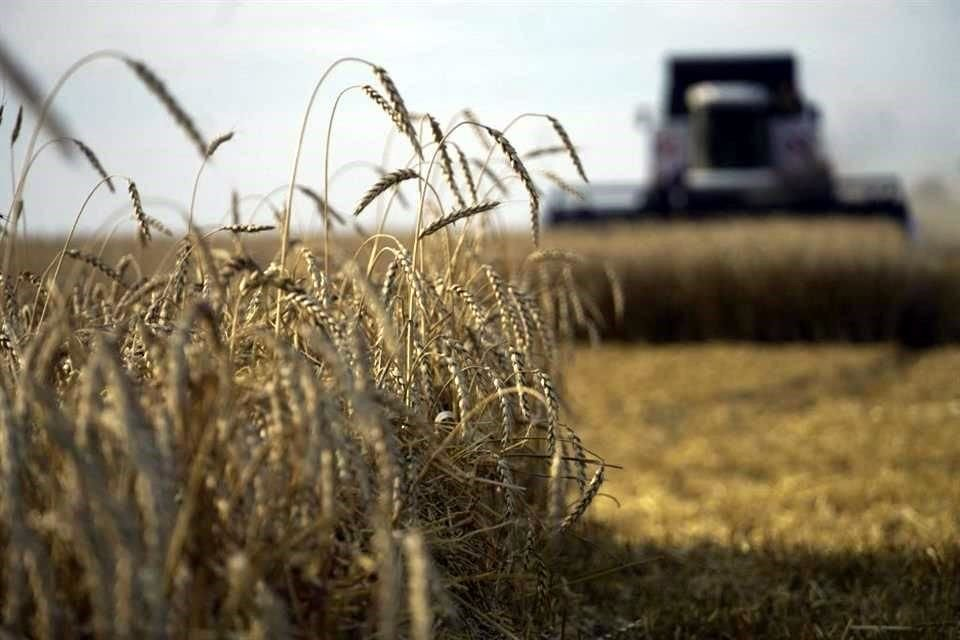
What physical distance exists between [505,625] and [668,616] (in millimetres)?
650

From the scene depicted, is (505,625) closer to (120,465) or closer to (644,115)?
(120,465)

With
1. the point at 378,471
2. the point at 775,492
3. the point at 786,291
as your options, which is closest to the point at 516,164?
the point at 378,471

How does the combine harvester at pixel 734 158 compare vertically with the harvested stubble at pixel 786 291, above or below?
above

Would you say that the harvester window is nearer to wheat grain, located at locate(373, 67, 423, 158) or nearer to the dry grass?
the dry grass

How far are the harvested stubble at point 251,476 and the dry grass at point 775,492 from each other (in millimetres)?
419

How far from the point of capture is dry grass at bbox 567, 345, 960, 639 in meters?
2.44

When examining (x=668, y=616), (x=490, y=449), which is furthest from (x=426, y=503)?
(x=668, y=616)

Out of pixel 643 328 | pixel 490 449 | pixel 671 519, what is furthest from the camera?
pixel 643 328

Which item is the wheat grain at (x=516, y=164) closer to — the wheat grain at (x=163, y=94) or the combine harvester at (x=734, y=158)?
the wheat grain at (x=163, y=94)

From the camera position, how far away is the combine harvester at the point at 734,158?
45.9ft

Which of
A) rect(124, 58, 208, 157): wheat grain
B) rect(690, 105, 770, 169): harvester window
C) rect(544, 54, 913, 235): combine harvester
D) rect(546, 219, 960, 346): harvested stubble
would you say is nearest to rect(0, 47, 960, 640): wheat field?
rect(124, 58, 208, 157): wheat grain

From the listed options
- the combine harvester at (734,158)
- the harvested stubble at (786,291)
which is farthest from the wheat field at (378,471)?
the combine harvester at (734,158)

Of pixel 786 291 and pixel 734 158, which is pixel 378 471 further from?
pixel 734 158

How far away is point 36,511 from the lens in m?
1.30
